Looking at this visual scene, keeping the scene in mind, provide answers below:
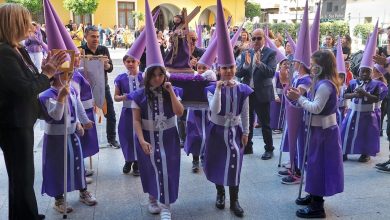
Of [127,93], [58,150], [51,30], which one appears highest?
[51,30]

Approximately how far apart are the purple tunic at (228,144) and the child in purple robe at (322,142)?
51cm

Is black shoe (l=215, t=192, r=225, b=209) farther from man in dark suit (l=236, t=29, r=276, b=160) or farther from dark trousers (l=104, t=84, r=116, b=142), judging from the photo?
dark trousers (l=104, t=84, r=116, b=142)

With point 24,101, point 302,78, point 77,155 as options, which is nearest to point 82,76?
point 77,155

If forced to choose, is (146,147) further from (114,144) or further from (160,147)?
(114,144)

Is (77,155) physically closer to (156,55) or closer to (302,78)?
(156,55)

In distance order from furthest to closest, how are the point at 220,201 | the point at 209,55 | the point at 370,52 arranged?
the point at 370,52, the point at 209,55, the point at 220,201

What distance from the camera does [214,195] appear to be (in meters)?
4.41

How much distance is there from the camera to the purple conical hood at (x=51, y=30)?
380cm

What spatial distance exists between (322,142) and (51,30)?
2767 mm

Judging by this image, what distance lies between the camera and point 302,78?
4430 millimetres

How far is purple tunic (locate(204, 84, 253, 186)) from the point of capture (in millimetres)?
3842

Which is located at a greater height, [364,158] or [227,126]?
[227,126]

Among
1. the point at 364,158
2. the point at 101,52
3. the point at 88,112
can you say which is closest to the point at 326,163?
the point at 364,158

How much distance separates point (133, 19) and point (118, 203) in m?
30.8
